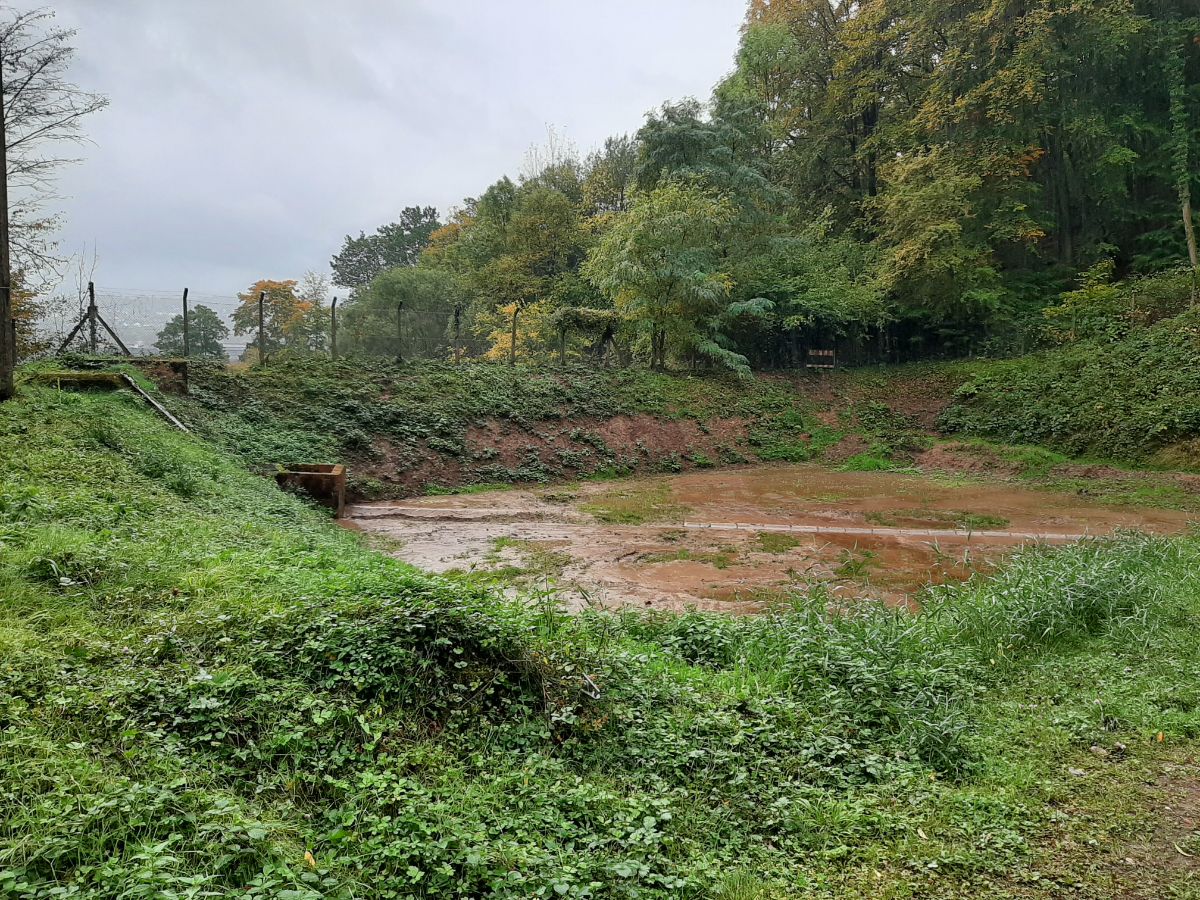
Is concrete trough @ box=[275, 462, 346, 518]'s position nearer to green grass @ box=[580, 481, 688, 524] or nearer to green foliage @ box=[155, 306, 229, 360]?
green grass @ box=[580, 481, 688, 524]

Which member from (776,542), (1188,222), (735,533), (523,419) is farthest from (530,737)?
(1188,222)

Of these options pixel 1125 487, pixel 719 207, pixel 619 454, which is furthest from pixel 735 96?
pixel 1125 487

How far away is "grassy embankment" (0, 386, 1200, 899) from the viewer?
2158 mm

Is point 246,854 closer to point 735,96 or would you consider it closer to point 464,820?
point 464,820

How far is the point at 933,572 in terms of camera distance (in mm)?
7402

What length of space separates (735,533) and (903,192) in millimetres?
14596

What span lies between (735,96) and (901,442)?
1456 cm

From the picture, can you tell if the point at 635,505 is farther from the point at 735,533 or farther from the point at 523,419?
the point at 523,419

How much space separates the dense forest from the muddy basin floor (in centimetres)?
787

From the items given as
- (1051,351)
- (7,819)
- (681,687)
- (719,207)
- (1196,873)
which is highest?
(719,207)

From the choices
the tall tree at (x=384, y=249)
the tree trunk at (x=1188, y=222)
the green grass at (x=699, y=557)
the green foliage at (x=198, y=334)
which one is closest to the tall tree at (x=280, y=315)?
the green foliage at (x=198, y=334)

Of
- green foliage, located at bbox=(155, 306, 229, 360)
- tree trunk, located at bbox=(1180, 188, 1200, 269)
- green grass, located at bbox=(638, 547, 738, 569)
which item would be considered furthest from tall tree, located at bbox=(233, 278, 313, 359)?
tree trunk, located at bbox=(1180, 188, 1200, 269)

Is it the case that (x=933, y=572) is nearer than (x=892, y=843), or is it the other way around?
(x=892, y=843)

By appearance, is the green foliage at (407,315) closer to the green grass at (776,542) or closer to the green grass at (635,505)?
the green grass at (635,505)
